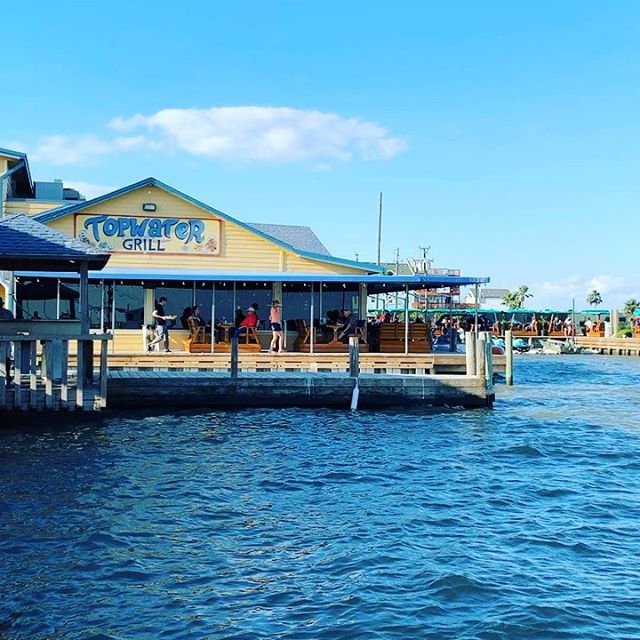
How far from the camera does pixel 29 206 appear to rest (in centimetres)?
2980

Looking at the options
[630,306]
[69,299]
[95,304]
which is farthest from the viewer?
[630,306]

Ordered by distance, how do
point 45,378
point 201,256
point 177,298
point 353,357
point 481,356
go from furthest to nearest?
1. point 201,256
2. point 177,298
3. point 481,356
4. point 353,357
5. point 45,378

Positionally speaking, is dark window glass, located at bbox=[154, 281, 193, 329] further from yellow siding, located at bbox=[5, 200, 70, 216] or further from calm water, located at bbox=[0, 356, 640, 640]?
calm water, located at bbox=[0, 356, 640, 640]

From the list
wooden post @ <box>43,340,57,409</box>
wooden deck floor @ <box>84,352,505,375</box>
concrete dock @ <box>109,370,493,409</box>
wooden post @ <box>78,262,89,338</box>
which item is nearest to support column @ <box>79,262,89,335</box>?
wooden post @ <box>78,262,89,338</box>

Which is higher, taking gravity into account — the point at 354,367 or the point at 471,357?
the point at 471,357

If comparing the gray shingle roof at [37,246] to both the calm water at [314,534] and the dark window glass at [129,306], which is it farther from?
the dark window glass at [129,306]

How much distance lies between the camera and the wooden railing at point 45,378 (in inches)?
618

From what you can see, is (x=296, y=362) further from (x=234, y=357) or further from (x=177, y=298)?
(x=177, y=298)

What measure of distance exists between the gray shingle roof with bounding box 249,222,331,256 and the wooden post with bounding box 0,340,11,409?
18.8 m

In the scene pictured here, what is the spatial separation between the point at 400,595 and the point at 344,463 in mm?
5752

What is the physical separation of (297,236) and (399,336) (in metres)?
11.5

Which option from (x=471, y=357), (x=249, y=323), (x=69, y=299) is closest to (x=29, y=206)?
(x=69, y=299)

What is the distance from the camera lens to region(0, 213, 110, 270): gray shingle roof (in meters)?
15.8

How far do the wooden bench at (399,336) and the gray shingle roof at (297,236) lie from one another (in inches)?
362
